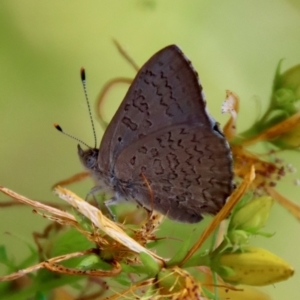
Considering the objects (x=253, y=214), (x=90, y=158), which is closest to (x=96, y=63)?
(x=90, y=158)

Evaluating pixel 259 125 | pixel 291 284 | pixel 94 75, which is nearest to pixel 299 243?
pixel 291 284

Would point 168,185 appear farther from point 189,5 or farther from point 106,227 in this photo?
point 189,5

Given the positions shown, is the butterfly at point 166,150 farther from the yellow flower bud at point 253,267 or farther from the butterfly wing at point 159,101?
the yellow flower bud at point 253,267

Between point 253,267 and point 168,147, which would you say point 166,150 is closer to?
point 168,147

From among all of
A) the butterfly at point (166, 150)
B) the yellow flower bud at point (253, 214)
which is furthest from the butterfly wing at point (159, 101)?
the yellow flower bud at point (253, 214)

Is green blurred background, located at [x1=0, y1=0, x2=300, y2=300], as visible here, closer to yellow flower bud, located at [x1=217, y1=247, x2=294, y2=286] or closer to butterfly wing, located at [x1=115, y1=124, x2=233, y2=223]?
butterfly wing, located at [x1=115, y1=124, x2=233, y2=223]

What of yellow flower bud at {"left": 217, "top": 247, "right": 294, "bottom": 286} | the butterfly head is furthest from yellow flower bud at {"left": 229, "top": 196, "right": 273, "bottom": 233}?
the butterfly head
